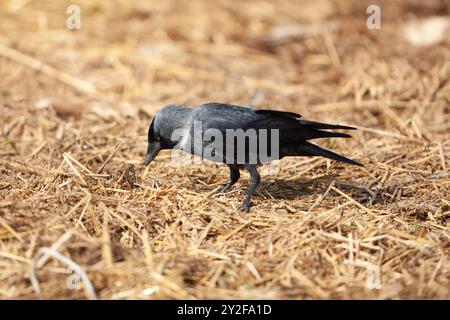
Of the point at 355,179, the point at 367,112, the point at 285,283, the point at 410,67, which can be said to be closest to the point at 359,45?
the point at 410,67

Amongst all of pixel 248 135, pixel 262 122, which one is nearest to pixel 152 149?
pixel 248 135

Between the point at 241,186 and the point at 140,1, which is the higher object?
the point at 140,1

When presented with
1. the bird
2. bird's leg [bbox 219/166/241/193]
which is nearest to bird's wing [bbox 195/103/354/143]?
the bird

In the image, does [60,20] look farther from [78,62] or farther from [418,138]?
[418,138]

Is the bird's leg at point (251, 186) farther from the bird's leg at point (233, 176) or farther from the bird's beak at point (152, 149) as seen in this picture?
the bird's beak at point (152, 149)

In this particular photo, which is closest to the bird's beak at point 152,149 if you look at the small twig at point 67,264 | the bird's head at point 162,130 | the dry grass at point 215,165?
the bird's head at point 162,130

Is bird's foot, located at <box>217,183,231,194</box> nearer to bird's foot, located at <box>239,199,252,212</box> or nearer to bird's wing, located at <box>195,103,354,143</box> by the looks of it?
bird's foot, located at <box>239,199,252,212</box>
